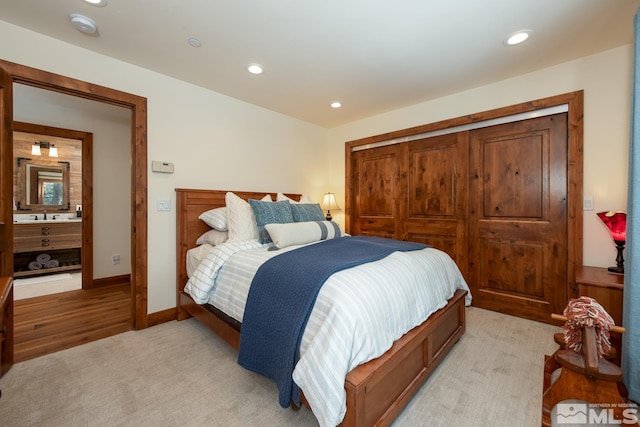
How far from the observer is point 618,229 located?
202 centimetres

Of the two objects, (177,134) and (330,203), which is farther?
(330,203)

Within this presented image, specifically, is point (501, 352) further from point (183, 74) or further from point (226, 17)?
point (183, 74)

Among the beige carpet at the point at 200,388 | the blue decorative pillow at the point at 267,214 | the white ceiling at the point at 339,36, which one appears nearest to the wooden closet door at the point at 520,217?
the beige carpet at the point at 200,388

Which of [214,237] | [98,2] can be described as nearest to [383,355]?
[214,237]

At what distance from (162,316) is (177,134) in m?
1.86

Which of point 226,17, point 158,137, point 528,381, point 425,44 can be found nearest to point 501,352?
point 528,381

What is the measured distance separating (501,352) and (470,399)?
2.37 ft

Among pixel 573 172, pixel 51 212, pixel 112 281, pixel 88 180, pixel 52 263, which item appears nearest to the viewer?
pixel 573 172

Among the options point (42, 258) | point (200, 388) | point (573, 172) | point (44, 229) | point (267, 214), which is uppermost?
point (573, 172)

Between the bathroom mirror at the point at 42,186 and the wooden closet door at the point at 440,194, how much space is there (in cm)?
577

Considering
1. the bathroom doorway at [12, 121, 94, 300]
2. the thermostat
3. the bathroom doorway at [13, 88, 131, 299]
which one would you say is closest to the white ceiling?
the thermostat

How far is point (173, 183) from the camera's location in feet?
8.92

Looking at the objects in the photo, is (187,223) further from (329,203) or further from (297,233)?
(329,203)

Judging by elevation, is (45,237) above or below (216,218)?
below
